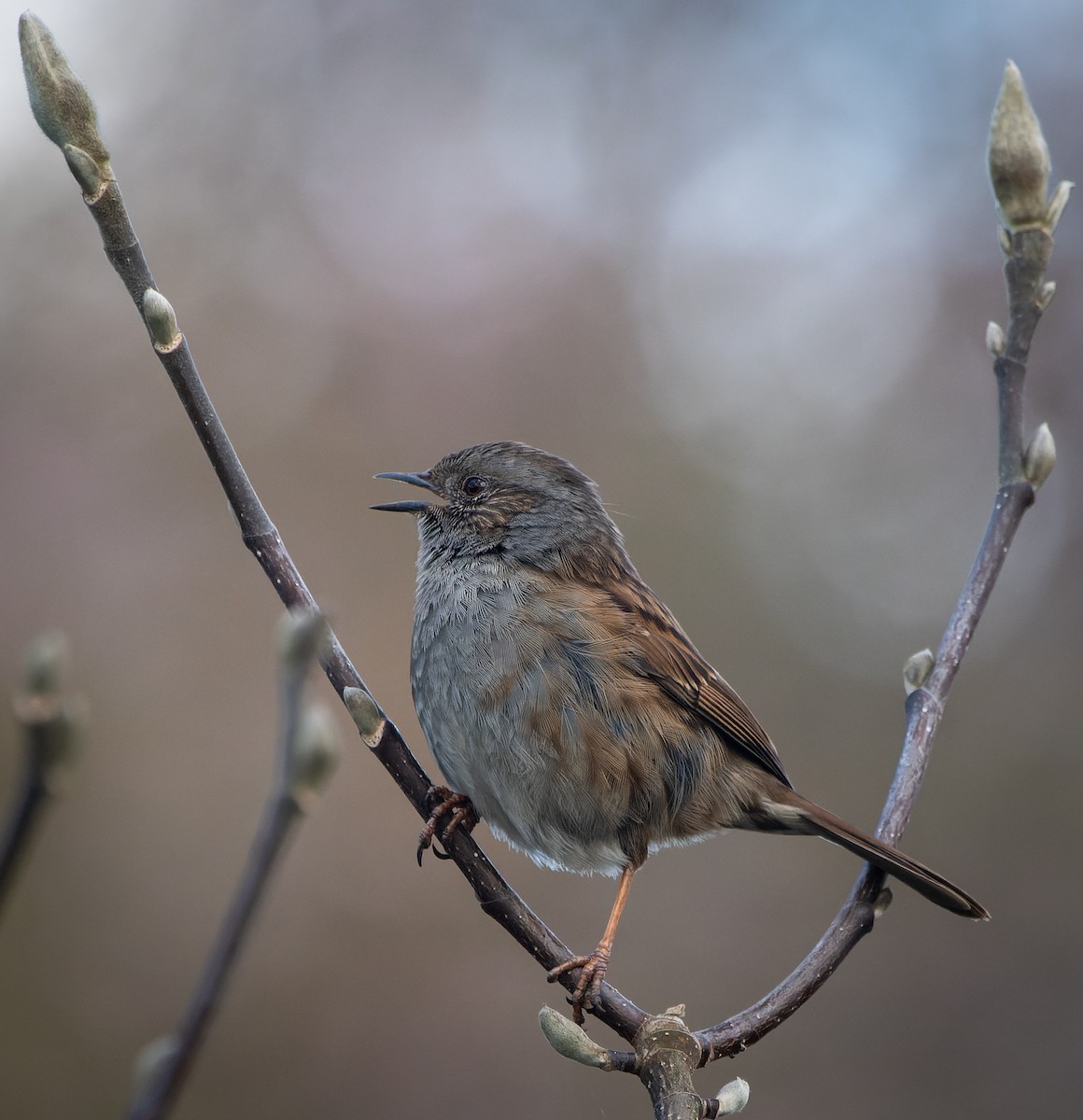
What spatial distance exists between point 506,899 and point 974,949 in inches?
223

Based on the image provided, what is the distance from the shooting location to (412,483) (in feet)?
14.7

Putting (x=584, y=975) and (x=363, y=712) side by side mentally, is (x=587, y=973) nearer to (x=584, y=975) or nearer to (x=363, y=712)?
(x=584, y=975)

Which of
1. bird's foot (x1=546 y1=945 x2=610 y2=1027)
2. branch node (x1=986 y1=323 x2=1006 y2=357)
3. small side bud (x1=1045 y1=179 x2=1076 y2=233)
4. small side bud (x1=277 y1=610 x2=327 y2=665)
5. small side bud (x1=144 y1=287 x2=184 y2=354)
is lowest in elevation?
bird's foot (x1=546 y1=945 x2=610 y2=1027)

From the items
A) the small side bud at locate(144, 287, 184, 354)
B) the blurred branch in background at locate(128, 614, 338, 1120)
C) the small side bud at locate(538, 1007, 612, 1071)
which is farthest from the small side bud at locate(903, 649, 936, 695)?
the blurred branch in background at locate(128, 614, 338, 1120)

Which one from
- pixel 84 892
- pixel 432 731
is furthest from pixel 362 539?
pixel 432 731

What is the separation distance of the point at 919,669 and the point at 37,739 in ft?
7.57

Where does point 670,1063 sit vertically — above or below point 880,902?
below

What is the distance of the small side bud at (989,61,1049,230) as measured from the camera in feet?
7.47

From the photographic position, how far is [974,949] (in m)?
7.18

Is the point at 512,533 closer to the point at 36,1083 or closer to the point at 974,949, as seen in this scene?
the point at 36,1083

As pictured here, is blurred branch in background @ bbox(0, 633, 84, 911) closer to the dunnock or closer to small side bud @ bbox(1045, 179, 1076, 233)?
small side bud @ bbox(1045, 179, 1076, 233)

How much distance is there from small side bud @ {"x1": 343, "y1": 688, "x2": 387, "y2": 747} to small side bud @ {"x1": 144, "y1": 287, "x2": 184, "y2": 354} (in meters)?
0.75

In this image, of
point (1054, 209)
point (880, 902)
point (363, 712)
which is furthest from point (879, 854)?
point (1054, 209)

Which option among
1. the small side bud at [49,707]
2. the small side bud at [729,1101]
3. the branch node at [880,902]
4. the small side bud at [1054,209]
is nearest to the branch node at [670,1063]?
the small side bud at [729,1101]
